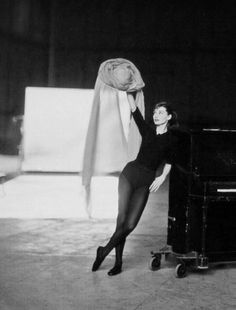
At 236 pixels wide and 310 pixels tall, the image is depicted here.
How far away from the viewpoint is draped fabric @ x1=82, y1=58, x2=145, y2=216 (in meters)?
4.15

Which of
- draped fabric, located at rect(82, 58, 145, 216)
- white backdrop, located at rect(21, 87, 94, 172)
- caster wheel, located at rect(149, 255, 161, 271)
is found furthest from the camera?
white backdrop, located at rect(21, 87, 94, 172)

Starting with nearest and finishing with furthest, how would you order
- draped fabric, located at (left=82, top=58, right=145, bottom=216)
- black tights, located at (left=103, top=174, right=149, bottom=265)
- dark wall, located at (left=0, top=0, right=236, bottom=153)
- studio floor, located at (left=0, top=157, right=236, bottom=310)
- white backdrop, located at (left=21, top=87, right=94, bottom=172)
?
studio floor, located at (left=0, top=157, right=236, bottom=310) < black tights, located at (left=103, top=174, right=149, bottom=265) < draped fabric, located at (left=82, top=58, right=145, bottom=216) < white backdrop, located at (left=21, top=87, right=94, bottom=172) < dark wall, located at (left=0, top=0, right=236, bottom=153)

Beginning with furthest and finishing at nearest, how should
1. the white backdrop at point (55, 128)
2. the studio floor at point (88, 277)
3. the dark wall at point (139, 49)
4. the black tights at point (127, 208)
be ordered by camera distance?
the dark wall at point (139, 49) → the white backdrop at point (55, 128) → the black tights at point (127, 208) → the studio floor at point (88, 277)

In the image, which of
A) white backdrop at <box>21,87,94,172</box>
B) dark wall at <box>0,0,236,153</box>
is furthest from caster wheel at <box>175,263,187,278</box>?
dark wall at <box>0,0,236,153</box>

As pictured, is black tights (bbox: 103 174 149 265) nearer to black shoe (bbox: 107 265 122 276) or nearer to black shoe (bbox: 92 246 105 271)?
black shoe (bbox: 92 246 105 271)

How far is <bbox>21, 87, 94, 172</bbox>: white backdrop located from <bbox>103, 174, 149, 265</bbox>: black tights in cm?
657

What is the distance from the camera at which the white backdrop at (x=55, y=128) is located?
1065 centimetres

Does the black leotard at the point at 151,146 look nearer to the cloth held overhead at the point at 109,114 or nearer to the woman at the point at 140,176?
the woman at the point at 140,176

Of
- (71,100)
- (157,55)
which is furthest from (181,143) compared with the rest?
(157,55)

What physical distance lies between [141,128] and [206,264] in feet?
4.17

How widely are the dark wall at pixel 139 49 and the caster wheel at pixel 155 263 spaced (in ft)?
30.9

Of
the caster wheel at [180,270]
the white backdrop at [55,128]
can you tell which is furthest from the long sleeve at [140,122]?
the white backdrop at [55,128]

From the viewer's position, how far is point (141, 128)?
413cm

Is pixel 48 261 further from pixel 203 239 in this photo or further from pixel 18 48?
pixel 18 48
